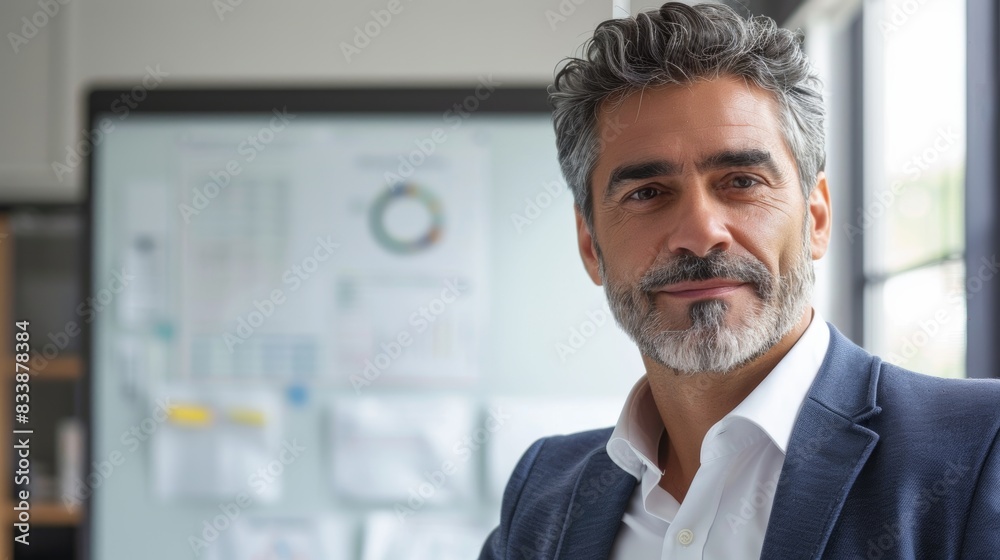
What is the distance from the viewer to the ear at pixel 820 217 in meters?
0.98

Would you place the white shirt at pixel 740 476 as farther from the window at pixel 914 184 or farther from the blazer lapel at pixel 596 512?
the window at pixel 914 184

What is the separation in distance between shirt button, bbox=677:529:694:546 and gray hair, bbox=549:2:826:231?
0.36 metres

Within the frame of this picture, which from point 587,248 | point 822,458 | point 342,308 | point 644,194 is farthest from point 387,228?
point 822,458

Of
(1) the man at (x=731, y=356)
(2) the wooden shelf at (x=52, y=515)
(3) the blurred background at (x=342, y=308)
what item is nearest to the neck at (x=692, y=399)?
(1) the man at (x=731, y=356)

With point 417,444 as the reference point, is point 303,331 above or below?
above

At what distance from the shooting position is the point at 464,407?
5.28 feet

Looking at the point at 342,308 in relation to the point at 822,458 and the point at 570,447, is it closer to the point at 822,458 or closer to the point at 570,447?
the point at 570,447

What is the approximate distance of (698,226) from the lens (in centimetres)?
87

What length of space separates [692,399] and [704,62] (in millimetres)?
343

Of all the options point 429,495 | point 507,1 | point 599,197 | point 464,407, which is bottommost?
point 429,495

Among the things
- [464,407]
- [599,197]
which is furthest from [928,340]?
[599,197]

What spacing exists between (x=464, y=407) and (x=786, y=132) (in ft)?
2.76

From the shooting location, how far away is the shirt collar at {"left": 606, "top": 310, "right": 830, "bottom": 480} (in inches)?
34.0

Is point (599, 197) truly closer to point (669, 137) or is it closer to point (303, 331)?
point (669, 137)
